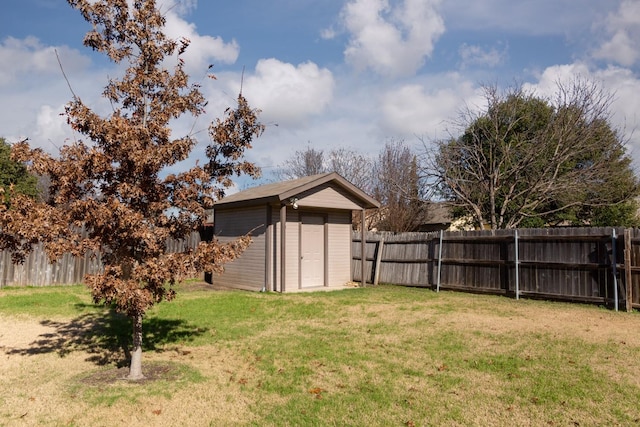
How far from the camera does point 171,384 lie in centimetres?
538

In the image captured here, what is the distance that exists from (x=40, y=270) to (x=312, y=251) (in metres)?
8.34

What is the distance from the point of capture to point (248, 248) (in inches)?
599

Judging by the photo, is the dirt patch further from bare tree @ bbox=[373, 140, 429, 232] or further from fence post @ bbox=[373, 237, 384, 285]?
bare tree @ bbox=[373, 140, 429, 232]

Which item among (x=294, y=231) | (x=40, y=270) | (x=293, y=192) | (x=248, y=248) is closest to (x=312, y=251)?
(x=294, y=231)

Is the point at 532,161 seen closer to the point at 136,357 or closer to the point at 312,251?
the point at 312,251

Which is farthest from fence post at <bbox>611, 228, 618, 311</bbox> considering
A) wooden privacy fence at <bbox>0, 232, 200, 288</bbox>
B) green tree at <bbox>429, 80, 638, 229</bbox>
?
wooden privacy fence at <bbox>0, 232, 200, 288</bbox>

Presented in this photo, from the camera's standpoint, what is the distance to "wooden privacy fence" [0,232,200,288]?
1392 cm

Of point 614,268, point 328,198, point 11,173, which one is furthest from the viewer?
point 11,173

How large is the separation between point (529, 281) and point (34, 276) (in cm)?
1427

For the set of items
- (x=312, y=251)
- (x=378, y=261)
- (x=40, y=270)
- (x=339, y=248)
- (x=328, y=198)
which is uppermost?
(x=328, y=198)

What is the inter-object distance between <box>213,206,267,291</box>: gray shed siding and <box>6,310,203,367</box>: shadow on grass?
4879 millimetres

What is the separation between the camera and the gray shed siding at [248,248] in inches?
562

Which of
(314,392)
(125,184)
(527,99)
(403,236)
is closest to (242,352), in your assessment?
(314,392)

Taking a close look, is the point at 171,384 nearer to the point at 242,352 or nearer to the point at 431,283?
the point at 242,352
